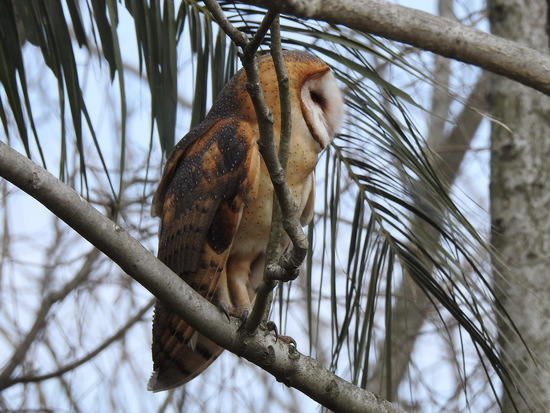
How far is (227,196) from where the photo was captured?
2.87 m

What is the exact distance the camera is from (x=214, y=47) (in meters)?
3.49

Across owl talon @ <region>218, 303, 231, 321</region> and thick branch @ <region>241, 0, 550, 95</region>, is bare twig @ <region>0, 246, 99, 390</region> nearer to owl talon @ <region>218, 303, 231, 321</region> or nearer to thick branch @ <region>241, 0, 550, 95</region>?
owl talon @ <region>218, 303, 231, 321</region>

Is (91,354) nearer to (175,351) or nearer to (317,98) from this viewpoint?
(175,351)

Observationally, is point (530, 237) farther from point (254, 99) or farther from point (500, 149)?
point (254, 99)

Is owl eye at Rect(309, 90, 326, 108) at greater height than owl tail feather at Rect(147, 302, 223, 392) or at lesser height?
greater

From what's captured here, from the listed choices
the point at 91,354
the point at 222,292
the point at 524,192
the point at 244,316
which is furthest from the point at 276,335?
the point at 91,354

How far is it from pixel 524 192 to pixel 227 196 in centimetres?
189

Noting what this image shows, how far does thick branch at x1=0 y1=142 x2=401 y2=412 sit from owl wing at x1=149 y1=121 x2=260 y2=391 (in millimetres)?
281

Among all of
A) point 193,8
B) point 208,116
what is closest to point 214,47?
point 193,8

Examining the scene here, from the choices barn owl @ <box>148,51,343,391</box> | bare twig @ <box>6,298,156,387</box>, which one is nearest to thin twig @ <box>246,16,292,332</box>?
barn owl @ <box>148,51,343,391</box>

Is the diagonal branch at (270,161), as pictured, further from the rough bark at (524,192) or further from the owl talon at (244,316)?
the rough bark at (524,192)

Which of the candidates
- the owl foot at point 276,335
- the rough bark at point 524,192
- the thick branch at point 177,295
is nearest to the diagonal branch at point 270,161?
the thick branch at point 177,295

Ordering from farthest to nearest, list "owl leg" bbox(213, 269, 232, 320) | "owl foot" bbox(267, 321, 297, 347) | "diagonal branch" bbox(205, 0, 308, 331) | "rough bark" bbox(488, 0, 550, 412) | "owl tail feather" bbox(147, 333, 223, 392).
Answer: "rough bark" bbox(488, 0, 550, 412) → "owl tail feather" bbox(147, 333, 223, 392) → "owl leg" bbox(213, 269, 232, 320) → "owl foot" bbox(267, 321, 297, 347) → "diagonal branch" bbox(205, 0, 308, 331)

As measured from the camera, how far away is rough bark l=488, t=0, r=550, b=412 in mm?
3877
